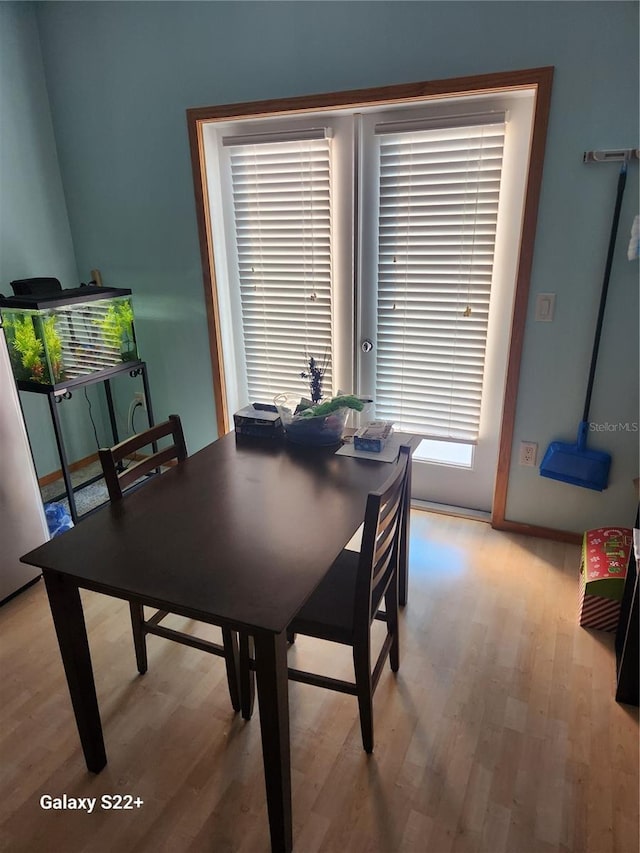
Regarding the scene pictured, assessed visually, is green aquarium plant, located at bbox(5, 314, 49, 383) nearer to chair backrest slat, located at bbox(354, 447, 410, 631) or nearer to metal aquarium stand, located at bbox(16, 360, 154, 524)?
metal aquarium stand, located at bbox(16, 360, 154, 524)

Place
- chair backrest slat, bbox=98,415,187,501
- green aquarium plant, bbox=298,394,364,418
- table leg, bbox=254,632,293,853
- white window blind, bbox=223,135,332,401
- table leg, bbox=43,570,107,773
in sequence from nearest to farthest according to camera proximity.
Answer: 1. table leg, bbox=254,632,293,853
2. table leg, bbox=43,570,107,773
3. chair backrest slat, bbox=98,415,187,501
4. green aquarium plant, bbox=298,394,364,418
5. white window blind, bbox=223,135,332,401

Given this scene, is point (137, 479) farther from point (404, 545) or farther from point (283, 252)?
point (283, 252)

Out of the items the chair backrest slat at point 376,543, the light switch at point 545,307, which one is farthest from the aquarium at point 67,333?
the light switch at point 545,307

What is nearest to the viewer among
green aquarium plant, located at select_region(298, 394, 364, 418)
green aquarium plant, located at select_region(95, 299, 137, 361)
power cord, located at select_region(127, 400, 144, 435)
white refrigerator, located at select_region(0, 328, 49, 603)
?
green aquarium plant, located at select_region(298, 394, 364, 418)

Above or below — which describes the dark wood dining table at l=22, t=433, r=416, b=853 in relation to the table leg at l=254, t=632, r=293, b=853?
above

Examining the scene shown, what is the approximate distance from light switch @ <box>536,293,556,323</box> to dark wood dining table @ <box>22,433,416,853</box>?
3.69ft

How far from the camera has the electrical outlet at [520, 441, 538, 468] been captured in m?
2.51

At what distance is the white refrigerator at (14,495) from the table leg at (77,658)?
992 millimetres

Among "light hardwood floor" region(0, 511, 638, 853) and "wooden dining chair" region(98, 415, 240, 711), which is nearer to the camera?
"light hardwood floor" region(0, 511, 638, 853)

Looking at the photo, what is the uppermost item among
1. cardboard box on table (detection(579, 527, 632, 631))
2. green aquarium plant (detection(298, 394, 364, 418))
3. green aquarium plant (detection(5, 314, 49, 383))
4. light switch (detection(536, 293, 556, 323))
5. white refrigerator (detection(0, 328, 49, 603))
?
light switch (detection(536, 293, 556, 323))

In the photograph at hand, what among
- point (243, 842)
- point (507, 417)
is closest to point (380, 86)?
point (507, 417)


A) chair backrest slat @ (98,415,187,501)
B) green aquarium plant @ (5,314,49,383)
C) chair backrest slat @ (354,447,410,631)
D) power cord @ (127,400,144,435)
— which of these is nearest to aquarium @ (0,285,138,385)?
green aquarium plant @ (5,314,49,383)

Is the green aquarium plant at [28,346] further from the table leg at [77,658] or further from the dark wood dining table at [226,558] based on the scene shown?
the table leg at [77,658]

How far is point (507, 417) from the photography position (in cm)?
251
